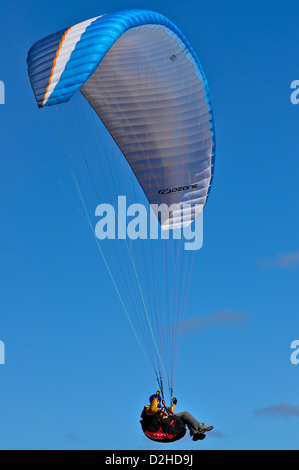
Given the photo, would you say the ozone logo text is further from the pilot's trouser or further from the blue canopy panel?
the pilot's trouser

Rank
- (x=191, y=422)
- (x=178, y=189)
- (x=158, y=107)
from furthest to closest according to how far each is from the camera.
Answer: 1. (x=178, y=189)
2. (x=158, y=107)
3. (x=191, y=422)

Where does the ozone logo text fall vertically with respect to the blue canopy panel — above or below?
below

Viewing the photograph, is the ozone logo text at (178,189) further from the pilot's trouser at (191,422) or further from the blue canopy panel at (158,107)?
the pilot's trouser at (191,422)

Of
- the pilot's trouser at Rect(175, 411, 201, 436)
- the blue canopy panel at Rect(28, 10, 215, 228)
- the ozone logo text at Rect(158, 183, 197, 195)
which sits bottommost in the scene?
the pilot's trouser at Rect(175, 411, 201, 436)

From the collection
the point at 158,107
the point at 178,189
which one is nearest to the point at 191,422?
the point at 178,189

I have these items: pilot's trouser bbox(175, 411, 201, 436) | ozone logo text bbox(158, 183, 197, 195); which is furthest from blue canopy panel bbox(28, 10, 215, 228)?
pilot's trouser bbox(175, 411, 201, 436)

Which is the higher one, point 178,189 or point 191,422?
point 178,189

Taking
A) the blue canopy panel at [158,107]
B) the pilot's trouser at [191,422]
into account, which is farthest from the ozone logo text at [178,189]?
the pilot's trouser at [191,422]

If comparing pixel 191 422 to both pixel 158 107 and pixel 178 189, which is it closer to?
pixel 178 189

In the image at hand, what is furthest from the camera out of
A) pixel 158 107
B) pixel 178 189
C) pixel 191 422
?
pixel 178 189
